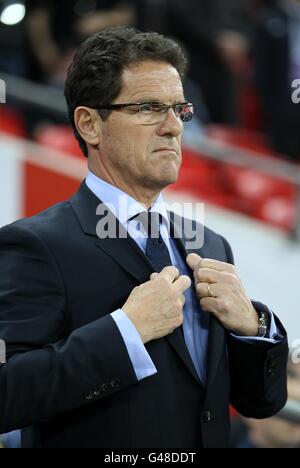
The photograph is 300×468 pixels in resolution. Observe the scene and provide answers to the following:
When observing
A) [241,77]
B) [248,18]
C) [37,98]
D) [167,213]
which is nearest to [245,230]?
[37,98]

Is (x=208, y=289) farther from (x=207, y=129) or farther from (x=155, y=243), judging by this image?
(x=207, y=129)

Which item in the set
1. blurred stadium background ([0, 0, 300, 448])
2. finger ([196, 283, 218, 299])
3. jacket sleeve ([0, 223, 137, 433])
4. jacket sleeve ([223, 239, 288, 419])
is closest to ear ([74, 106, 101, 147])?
jacket sleeve ([0, 223, 137, 433])

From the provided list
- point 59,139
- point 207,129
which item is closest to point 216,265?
point 59,139

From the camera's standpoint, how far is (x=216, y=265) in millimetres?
1799

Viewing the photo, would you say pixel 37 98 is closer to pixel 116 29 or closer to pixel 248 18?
pixel 248 18

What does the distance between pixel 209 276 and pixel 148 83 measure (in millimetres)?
398

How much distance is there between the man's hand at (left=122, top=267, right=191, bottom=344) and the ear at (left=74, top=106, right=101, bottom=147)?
331 millimetres

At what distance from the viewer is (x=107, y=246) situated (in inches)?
70.5

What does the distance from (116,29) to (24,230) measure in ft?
1.48

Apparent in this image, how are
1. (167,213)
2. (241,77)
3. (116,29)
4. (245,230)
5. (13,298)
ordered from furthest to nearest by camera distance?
(241,77) < (245,230) < (167,213) < (116,29) < (13,298)

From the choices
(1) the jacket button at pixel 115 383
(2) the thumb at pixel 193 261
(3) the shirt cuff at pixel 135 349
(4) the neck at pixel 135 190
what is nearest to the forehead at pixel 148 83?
(4) the neck at pixel 135 190

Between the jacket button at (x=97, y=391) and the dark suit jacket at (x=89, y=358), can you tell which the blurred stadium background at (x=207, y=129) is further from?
the jacket button at (x=97, y=391)

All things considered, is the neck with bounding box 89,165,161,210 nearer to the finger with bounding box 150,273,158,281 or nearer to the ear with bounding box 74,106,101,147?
the ear with bounding box 74,106,101,147

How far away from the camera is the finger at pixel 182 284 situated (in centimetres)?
172
